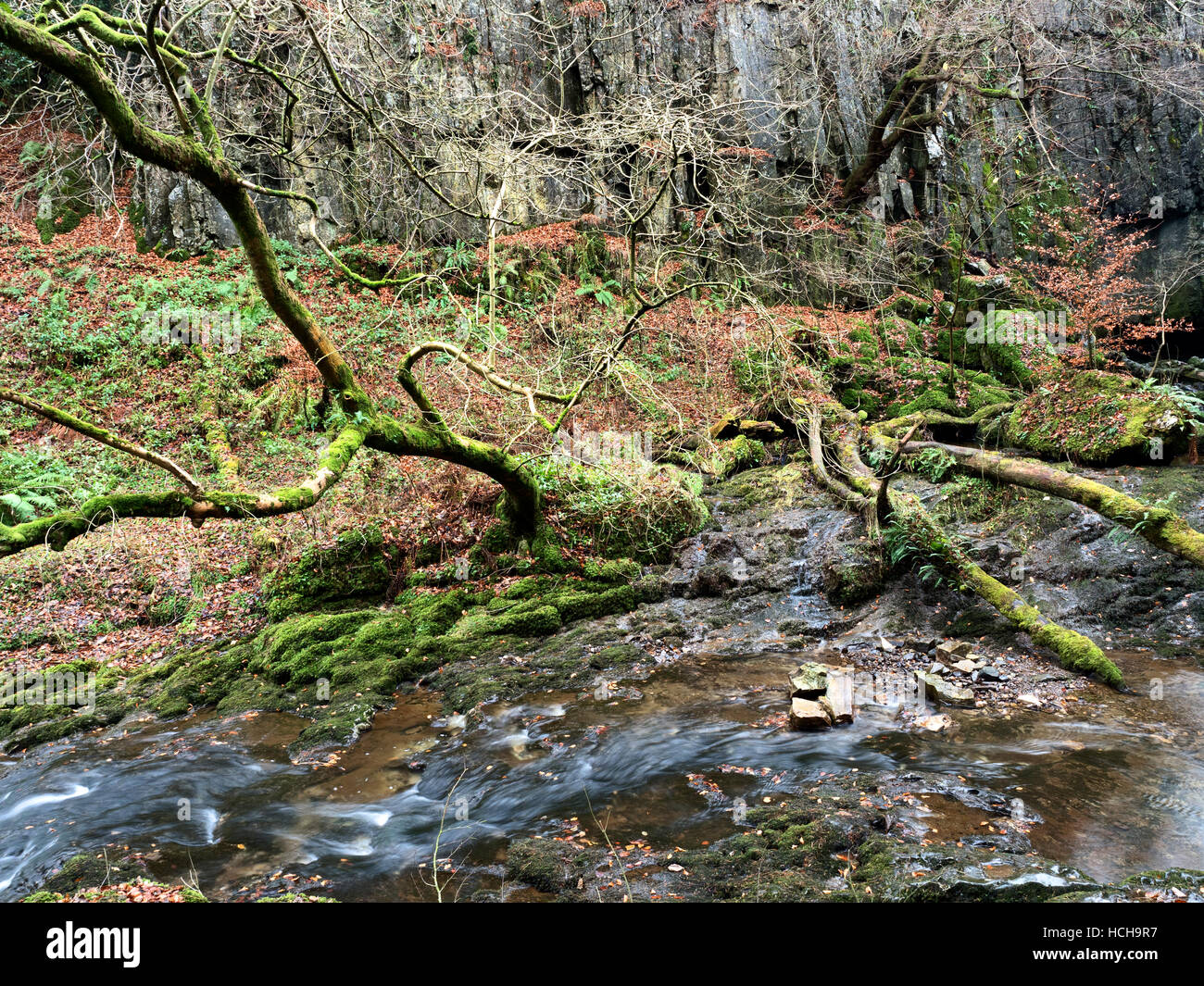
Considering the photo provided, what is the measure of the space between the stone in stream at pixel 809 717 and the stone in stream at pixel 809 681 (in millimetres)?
252

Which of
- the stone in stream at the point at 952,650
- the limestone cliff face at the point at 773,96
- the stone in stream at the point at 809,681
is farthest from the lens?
the limestone cliff face at the point at 773,96

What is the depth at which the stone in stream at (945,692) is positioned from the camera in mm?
5691

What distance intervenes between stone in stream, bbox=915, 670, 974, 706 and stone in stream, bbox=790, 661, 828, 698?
851 mm

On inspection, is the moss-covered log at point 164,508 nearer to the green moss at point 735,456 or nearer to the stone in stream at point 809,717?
the stone in stream at point 809,717

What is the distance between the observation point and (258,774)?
218 inches

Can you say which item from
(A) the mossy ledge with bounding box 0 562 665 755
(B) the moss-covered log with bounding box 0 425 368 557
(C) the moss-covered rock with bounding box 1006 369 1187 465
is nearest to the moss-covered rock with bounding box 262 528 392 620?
(A) the mossy ledge with bounding box 0 562 665 755

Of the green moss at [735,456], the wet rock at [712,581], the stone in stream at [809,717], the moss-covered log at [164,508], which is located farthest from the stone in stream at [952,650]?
the moss-covered log at [164,508]

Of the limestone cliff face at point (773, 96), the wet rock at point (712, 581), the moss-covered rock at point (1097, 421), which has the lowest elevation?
the wet rock at point (712, 581)

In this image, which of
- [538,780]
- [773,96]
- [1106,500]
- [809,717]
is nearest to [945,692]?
[809,717]

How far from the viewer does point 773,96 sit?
661 inches

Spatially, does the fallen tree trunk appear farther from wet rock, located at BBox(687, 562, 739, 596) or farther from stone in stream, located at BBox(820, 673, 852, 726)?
wet rock, located at BBox(687, 562, 739, 596)

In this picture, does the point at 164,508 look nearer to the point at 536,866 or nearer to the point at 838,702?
the point at 536,866

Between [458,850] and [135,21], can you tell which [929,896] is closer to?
[458,850]
